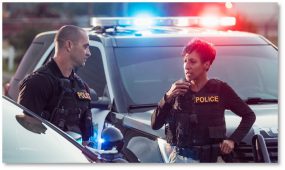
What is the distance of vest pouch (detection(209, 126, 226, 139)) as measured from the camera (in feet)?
14.5

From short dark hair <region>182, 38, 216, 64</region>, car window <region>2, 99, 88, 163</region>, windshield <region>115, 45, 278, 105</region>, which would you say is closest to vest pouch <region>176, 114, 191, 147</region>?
short dark hair <region>182, 38, 216, 64</region>

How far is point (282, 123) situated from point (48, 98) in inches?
50.8

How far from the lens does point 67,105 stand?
14.8 ft

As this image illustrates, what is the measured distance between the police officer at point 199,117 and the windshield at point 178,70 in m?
0.36

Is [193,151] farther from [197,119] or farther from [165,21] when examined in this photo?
[165,21]

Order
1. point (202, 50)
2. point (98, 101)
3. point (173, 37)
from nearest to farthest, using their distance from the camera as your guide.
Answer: point (202, 50)
point (98, 101)
point (173, 37)

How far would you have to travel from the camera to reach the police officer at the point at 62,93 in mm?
4465

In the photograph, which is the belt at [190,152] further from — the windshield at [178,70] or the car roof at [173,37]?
the car roof at [173,37]

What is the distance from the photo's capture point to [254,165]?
438cm

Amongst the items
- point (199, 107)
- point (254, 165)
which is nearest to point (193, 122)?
point (199, 107)

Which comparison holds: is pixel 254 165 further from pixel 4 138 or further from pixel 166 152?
pixel 4 138

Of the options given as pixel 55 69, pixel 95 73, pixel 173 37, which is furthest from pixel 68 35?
pixel 173 37

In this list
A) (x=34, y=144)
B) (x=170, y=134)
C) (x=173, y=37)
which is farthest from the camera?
(x=173, y=37)

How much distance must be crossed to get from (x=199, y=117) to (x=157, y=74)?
2.39 feet
